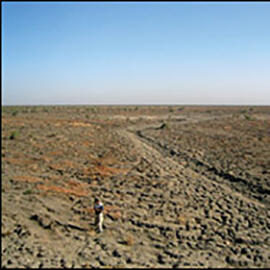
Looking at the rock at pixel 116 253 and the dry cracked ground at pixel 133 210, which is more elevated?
the dry cracked ground at pixel 133 210

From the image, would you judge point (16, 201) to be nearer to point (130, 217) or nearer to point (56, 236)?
point (56, 236)

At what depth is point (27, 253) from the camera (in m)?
6.29

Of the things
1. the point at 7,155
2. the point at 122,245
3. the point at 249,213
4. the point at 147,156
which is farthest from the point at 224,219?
the point at 7,155

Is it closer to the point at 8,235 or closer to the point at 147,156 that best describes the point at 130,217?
the point at 8,235

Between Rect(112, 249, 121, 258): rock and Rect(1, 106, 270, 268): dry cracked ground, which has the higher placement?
Rect(1, 106, 270, 268): dry cracked ground

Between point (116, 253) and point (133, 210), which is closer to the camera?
point (116, 253)

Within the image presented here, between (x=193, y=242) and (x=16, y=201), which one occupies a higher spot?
(x=16, y=201)

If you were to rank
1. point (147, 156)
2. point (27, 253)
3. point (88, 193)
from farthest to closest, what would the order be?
Answer: point (147, 156), point (88, 193), point (27, 253)

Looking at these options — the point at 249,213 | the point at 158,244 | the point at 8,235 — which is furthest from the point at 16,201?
the point at 249,213

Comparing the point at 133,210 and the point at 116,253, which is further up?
the point at 133,210

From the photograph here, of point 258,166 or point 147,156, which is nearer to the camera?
point 258,166

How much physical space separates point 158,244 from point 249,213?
4039 millimetres

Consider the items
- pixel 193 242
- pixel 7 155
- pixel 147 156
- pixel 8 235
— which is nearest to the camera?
pixel 8 235

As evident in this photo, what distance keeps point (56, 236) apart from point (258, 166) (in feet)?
40.1
